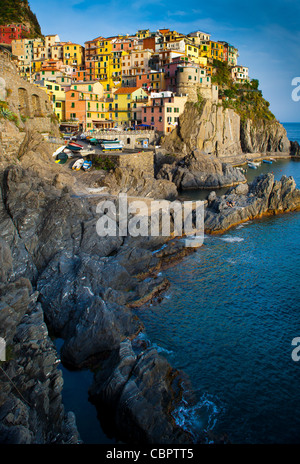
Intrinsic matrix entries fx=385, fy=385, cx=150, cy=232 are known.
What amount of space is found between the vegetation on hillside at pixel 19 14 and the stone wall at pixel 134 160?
69.6 m

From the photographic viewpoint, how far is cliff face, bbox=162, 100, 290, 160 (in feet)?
232

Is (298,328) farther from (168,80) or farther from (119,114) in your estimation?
(168,80)

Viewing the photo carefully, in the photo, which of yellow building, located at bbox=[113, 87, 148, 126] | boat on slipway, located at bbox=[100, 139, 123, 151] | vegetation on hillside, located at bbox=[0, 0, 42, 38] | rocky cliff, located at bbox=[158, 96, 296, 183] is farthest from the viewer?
vegetation on hillside, located at bbox=[0, 0, 42, 38]

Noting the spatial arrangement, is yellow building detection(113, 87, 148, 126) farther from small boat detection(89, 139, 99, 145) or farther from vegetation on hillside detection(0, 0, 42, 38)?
vegetation on hillside detection(0, 0, 42, 38)

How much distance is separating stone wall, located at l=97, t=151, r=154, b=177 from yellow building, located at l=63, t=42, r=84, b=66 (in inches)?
1952

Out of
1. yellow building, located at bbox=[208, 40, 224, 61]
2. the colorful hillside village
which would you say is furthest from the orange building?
yellow building, located at bbox=[208, 40, 224, 61]

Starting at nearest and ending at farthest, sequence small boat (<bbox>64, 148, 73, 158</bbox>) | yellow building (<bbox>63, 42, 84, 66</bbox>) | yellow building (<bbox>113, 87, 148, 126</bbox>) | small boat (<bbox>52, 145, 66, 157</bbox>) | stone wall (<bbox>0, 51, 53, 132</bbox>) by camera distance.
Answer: stone wall (<bbox>0, 51, 53, 132</bbox>), small boat (<bbox>52, 145, 66, 157</bbox>), small boat (<bbox>64, 148, 73, 158</bbox>), yellow building (<bbox>113, 87, 148, 126</bbox>), yellow building (<bbox>63, 42, 84, 66</bbox>)

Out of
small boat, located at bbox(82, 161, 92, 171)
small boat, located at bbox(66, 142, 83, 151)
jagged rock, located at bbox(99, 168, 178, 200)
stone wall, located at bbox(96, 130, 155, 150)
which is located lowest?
jagged rock, located at bbox(99, 168, 178, 200)

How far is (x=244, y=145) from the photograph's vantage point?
92.6m

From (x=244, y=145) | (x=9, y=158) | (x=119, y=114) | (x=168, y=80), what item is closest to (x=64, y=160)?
(x=9, y=158)

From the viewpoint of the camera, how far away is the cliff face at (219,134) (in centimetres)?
7075

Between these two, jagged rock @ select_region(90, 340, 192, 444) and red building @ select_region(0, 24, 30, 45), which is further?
red building @ select_region(0, 24, 30, 45)

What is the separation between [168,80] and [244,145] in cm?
2580
